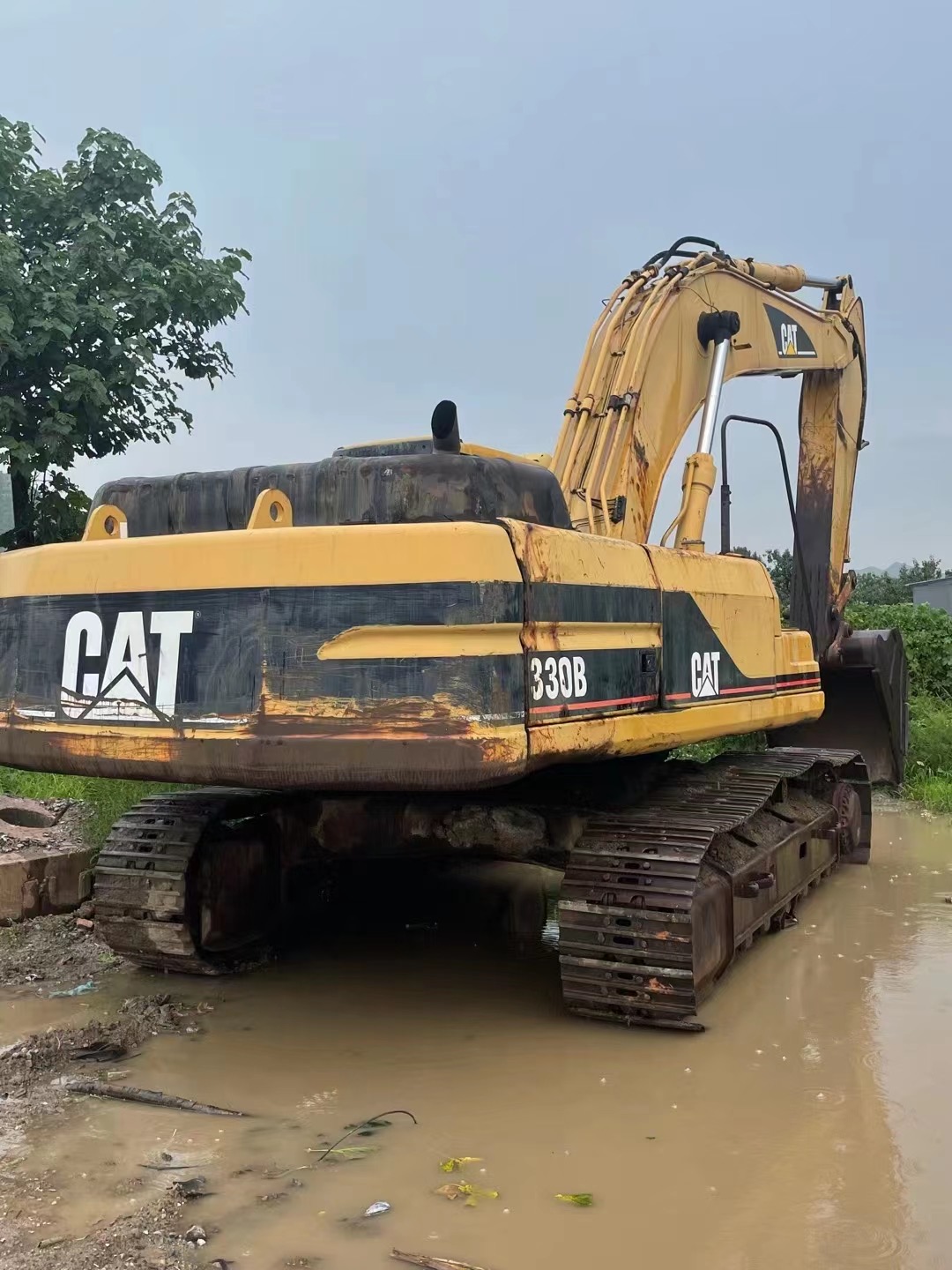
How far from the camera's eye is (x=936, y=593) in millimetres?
29312

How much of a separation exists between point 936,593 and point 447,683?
28708 mm

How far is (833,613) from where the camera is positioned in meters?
8.21

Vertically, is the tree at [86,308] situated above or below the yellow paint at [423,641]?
above

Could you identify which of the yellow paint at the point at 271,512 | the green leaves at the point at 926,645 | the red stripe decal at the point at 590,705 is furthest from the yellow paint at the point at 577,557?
the green leaves at the point at 926,645

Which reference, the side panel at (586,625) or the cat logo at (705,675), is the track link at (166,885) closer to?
the side panel at (586,625)

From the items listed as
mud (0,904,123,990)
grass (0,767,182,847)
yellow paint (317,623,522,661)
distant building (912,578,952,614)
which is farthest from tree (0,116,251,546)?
distant building (912,578,952,614)

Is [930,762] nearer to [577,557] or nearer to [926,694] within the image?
[926,694]

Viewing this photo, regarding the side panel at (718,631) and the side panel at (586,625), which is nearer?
the side panel at (586,625)

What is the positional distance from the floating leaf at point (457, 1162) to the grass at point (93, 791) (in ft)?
9.31

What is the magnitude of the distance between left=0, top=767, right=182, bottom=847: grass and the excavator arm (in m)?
2.87

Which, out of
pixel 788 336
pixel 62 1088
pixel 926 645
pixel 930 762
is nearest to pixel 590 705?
pixel 62 1088

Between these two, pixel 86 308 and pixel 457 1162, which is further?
pixel 86 308

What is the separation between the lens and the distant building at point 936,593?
28703mm

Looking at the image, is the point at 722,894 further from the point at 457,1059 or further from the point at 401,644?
the point at 401,644
